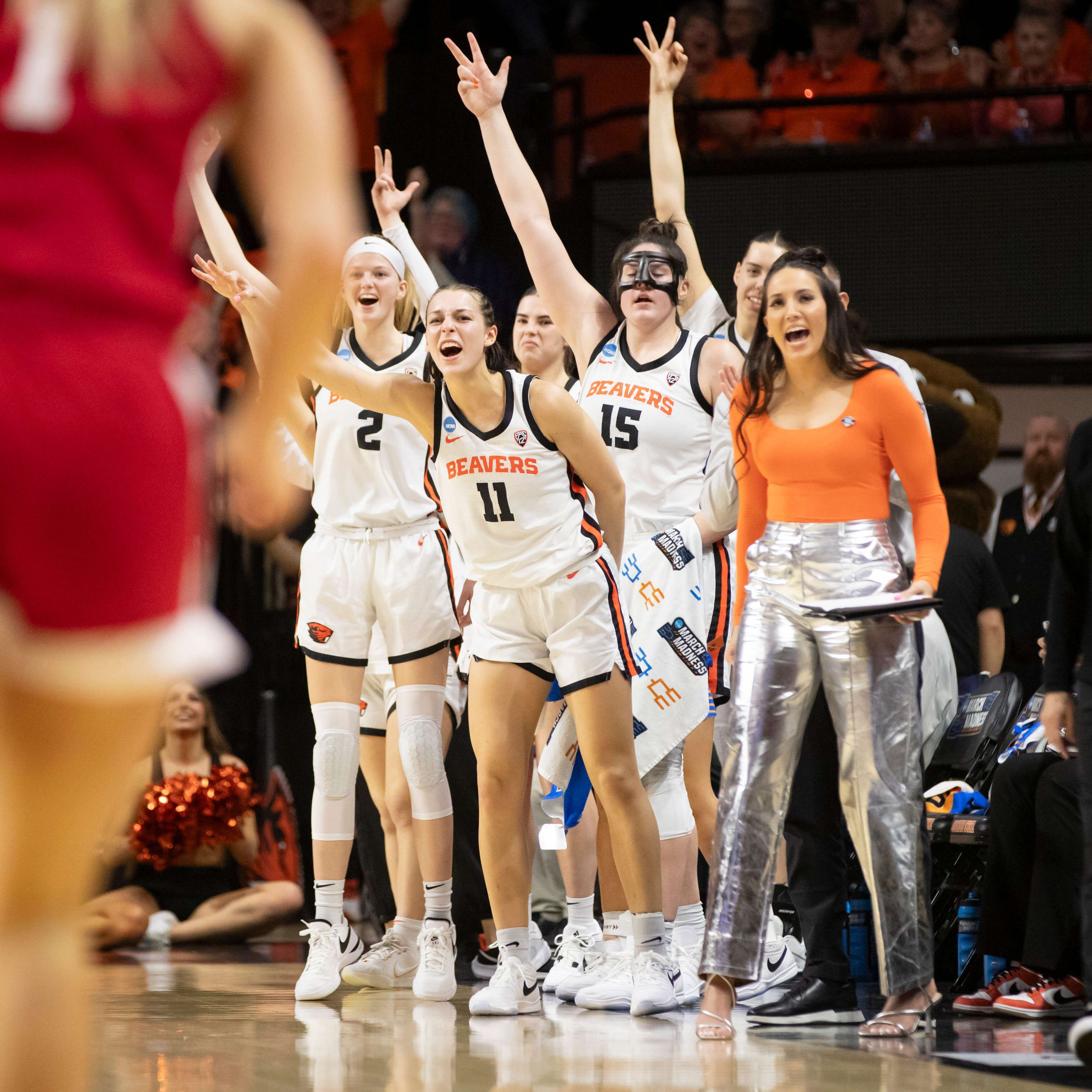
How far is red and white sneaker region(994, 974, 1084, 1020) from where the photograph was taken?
13.7 feet

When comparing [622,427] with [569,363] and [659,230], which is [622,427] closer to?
[659,230]

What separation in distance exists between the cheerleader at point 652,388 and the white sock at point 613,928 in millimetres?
16

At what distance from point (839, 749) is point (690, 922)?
3.47 feet

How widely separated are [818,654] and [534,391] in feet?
3.57

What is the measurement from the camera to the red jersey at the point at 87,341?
123 centimetres

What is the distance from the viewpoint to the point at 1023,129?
334 inches

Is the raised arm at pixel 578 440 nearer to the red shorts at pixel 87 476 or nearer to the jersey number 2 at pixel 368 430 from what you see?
the jersey number 2 at pixel 368 430

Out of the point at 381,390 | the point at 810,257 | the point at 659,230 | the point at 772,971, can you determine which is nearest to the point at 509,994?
the point at 772,971

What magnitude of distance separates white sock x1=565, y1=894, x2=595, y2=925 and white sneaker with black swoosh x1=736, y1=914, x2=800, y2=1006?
508mm

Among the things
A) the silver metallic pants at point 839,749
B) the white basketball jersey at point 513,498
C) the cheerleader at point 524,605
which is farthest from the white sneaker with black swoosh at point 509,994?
the white basketball jersey at point 513,498

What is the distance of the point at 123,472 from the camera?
126 centimetres

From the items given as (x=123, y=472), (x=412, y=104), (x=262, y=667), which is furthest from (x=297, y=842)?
(x=123, y=472)

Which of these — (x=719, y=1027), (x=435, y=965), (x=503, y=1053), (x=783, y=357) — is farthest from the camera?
(x=435, y=965)

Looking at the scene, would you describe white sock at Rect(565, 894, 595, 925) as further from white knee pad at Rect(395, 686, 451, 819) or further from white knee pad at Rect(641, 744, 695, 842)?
white knee pad at Rect(395, 686, 451, 819)
